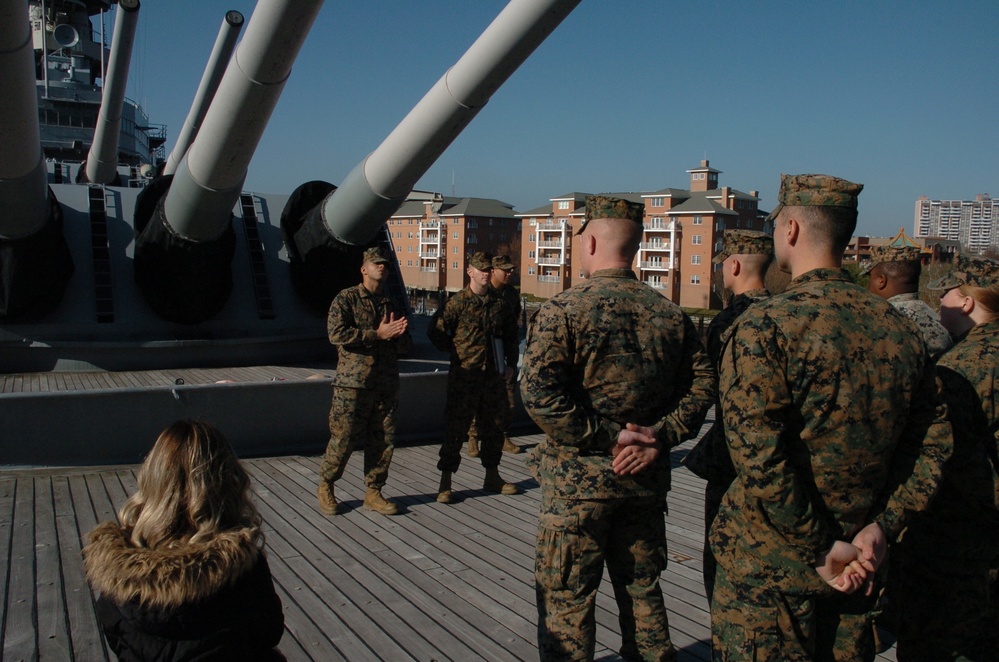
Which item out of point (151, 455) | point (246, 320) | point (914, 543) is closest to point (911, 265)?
point (914, 543)

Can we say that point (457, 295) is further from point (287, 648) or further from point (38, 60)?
point (38, 60)

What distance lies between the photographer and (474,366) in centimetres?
516

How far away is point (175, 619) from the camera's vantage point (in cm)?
163

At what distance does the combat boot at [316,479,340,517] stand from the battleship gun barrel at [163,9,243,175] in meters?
5.72

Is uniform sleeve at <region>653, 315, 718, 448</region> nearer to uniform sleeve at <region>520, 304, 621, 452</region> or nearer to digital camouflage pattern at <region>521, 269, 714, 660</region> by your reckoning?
digital camouflage pattern at <region>521, 269, 714, 660</region>

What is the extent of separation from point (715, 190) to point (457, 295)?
51.8 metres

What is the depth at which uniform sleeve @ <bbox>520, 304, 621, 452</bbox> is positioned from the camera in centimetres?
238

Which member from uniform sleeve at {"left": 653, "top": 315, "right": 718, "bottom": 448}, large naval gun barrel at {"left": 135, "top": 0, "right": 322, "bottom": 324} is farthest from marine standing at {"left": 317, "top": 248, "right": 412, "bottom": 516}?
uniform sleeve at {"left": 653, "top": 315, "right": 718, "bottom": 448}

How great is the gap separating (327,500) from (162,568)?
10.3ft

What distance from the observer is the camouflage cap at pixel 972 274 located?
8.43ft

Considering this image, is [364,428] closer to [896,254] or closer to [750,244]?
[750,244]

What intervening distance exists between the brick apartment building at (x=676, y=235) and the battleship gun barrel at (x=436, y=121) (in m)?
37.8

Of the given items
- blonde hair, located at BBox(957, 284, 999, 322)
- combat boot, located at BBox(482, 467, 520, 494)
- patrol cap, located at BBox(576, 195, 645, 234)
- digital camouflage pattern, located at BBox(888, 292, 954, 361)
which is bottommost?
combat boot, located at BBox(482, 467, 520, 494)

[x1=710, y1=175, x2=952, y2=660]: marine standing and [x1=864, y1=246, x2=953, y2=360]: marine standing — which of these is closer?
[x1=710, y1=175, x2=952, y2=660]: marine standing
